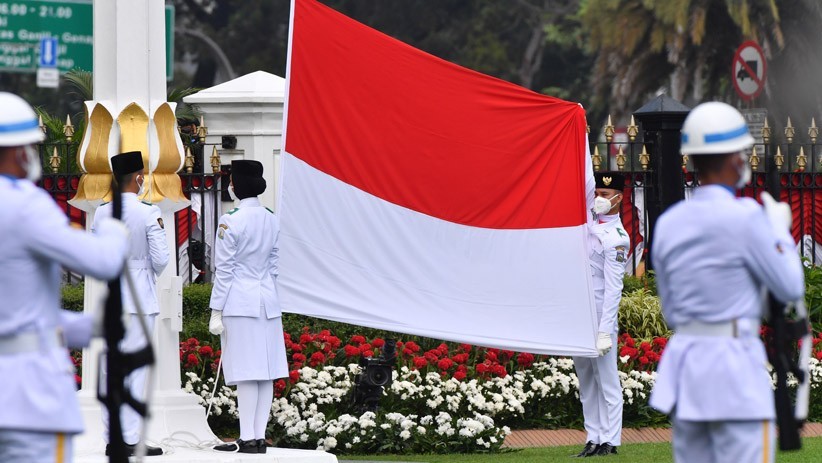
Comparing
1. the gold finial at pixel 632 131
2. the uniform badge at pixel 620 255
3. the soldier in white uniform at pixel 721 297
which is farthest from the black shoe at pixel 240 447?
the gold finial at pixel 632 131

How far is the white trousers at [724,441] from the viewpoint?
5750 mm

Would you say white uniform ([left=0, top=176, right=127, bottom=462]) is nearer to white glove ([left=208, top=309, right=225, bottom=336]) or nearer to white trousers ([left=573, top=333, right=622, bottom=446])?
white glove ([left=208, top=309, right=225, bottom=336])

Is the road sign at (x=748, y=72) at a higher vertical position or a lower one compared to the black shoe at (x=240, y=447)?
higher

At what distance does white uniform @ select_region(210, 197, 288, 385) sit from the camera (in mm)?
10695

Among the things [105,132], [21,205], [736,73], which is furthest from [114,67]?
[736,73]

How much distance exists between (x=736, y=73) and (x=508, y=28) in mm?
26482

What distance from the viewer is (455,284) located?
10789 mm

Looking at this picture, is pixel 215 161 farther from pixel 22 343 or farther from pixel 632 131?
pixel 22 343

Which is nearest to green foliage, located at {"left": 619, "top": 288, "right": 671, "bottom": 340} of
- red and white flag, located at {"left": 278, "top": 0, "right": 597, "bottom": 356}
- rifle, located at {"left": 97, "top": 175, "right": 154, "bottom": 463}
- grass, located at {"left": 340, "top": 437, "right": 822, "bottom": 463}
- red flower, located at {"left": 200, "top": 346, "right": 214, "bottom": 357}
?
grass, located at {"left": 340, "top": 437, "right": 822, "bottom": 463}

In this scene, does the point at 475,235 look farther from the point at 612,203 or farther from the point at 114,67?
the point at 114,67

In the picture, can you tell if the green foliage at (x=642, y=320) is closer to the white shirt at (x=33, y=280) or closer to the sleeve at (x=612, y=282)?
the sleeve at (x=612, y=282)

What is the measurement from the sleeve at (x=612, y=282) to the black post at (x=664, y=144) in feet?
8.99

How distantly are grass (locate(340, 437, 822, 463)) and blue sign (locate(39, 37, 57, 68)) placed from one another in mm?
19336

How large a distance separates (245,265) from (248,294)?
0.20 m
